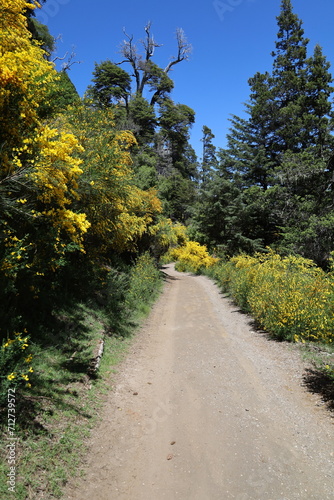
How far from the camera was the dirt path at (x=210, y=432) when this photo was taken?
328 cm

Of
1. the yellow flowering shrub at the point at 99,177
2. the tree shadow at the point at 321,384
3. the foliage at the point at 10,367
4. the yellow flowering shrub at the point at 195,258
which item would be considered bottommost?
the tree shadow at the point at 321,384

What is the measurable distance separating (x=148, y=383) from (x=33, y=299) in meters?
2.68

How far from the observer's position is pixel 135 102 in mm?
29422

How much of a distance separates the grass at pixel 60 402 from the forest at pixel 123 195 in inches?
3.4

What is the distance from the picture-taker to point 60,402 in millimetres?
4227

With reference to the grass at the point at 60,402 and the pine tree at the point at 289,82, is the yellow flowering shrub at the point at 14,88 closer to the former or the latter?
the grass at the point at 60,402

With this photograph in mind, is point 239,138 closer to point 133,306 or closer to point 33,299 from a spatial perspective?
point 133,306

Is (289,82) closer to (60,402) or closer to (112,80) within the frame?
(112,80)

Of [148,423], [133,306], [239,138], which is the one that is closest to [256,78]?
[239,138]

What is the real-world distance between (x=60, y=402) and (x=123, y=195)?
565cm

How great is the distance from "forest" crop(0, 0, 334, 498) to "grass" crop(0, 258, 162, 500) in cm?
9

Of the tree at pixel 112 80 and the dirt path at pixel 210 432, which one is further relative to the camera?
the tree at pixel 112 80

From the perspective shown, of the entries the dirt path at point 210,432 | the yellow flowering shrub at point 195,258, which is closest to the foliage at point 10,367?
the dirt path at point 210,432

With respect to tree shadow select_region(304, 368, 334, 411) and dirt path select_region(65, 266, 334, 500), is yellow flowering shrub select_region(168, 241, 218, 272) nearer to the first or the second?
dirt path select_region(65, 266, 334, 500)
